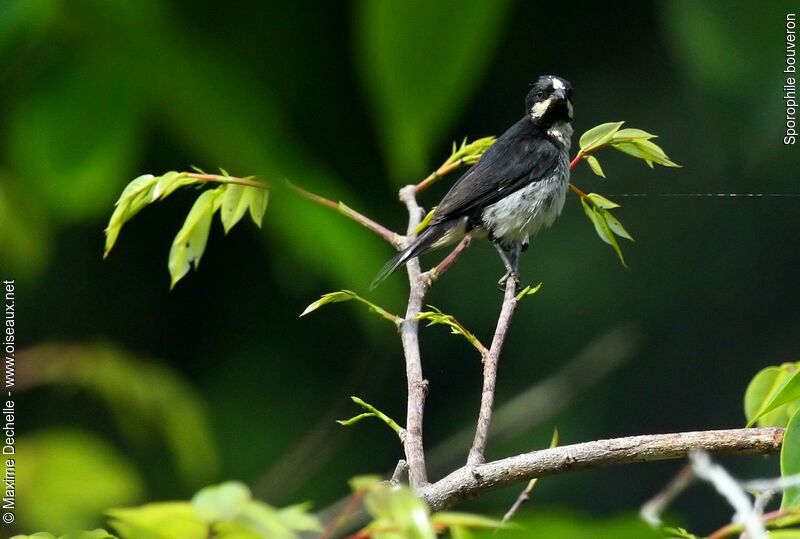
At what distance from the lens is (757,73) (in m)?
0.40

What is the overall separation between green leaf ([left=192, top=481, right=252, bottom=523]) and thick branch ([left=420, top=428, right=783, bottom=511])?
0.50 m

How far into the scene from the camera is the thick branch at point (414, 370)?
112 cm

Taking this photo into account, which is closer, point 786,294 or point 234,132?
point 234,132

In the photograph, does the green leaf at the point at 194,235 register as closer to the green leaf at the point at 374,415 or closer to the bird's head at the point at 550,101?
the green leaf at the point at 374,415

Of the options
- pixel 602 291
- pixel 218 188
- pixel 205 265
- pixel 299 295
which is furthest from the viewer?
pixel 602 291

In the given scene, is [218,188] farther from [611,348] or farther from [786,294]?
[786,294]

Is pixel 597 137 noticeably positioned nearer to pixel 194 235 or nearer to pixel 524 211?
pixel 194 235

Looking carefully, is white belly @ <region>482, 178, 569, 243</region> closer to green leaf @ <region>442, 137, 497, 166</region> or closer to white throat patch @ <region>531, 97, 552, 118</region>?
white throat patch @ <region>531, 97, 552, 118</region>

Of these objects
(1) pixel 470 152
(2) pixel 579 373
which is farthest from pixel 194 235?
(2) pixel 579 373

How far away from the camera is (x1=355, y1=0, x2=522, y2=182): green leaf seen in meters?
0.31

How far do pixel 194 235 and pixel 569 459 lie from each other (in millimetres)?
557

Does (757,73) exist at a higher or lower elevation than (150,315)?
lower

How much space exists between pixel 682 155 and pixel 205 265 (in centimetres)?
217

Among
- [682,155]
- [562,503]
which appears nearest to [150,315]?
[562,503]
